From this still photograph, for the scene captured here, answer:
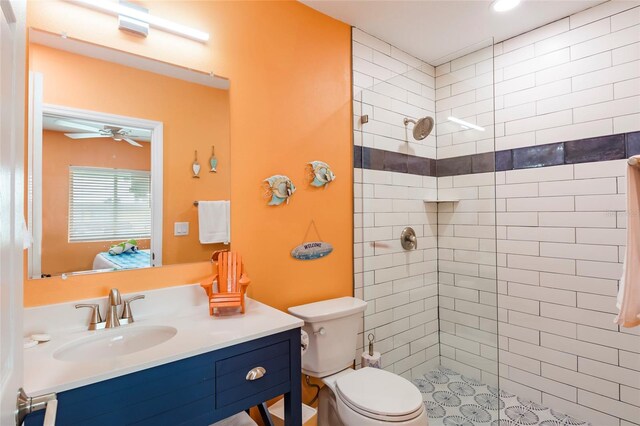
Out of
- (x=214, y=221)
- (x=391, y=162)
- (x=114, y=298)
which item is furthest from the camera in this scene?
(x=391, y=162)

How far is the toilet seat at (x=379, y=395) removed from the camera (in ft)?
4.67

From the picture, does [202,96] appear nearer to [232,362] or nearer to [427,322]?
[232,362]

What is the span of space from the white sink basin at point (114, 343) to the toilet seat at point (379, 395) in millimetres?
855

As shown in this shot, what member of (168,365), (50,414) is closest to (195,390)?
(168,365)

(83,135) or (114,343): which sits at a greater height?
(83,135)

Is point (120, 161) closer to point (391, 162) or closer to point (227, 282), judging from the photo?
point (227, 282)

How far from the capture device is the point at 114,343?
130 centimetres

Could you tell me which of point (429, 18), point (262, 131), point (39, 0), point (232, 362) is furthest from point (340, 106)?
point (232, 362)

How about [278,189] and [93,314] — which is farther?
[278,189]

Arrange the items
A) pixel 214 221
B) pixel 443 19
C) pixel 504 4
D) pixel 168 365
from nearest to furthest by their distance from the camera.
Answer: pixel 168 365, pixel 214 221, pixel 504 4, pixel 443 19

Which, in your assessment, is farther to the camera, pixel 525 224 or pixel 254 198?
pixel 525 224

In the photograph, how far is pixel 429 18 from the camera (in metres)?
2.17

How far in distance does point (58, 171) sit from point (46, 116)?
Result: 22cm

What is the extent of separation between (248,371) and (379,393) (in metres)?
0.69
